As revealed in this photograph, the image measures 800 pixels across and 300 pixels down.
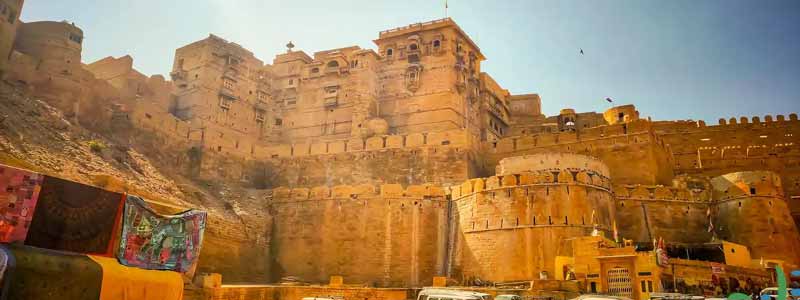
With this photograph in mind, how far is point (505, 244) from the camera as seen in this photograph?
22.5 m

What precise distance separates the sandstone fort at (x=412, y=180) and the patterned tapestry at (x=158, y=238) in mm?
5598

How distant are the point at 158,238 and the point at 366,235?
14.8 meters

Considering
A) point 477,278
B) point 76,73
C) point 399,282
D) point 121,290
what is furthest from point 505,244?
point 76,73

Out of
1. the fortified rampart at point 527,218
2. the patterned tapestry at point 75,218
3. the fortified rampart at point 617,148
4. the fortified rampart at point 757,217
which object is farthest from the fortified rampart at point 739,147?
the patterned tapestry at point 75,218

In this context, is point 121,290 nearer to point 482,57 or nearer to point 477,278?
point 477,278

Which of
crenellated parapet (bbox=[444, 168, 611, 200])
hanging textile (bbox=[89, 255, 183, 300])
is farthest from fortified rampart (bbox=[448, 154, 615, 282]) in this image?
hanging textile (bbox=[89, 255, 183, 300])

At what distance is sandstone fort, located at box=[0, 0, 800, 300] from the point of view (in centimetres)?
2039

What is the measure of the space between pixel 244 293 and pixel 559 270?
1012 centimetres

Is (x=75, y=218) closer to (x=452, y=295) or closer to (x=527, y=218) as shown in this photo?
(x=452, y=295)

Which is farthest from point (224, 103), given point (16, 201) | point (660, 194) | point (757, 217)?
point (16, 201)

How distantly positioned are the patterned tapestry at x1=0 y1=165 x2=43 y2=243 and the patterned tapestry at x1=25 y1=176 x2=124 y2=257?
0.14 meters

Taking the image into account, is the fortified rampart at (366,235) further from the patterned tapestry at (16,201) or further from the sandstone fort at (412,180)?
the patterned tapestry at (16,201)

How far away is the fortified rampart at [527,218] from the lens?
2184cm

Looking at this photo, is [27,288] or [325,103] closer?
[27,288]
